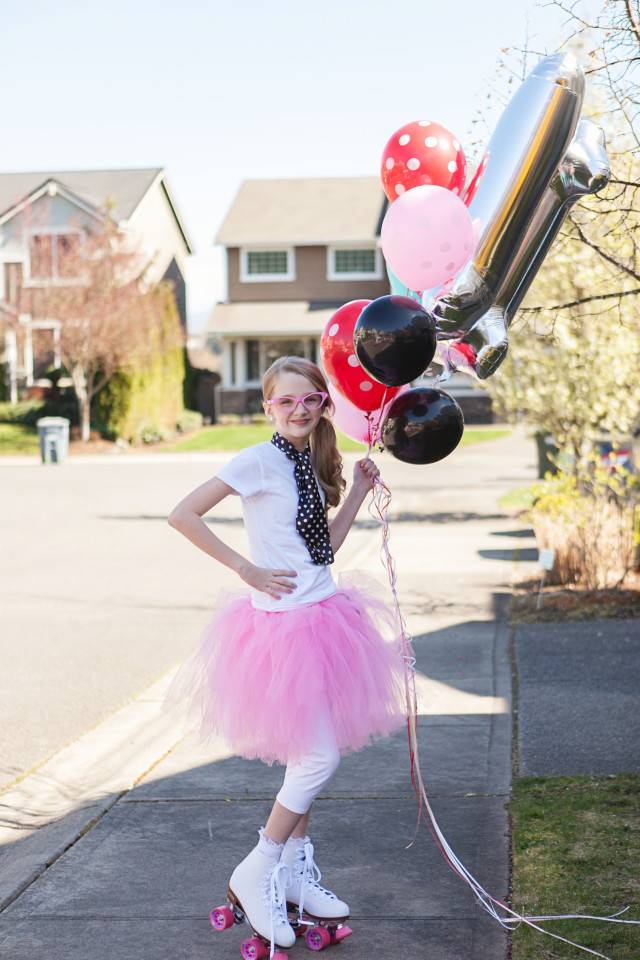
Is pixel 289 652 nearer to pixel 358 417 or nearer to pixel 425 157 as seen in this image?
pixel 358 417

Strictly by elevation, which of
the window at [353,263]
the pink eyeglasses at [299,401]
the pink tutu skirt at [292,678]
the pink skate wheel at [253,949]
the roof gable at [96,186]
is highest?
the roof gable at [96,186]

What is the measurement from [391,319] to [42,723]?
3639 mm

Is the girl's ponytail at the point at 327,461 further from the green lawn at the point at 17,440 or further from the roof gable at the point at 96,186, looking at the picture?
the roof gable at the point at 96,186

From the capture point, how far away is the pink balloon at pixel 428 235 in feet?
11.2

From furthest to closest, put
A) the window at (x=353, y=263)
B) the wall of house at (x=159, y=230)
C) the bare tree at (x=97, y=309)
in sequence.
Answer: the wall of house at (x=159, y=230) < the window at (x=353, y=263) < the bare tree at (x=97, y=309)

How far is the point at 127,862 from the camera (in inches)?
147

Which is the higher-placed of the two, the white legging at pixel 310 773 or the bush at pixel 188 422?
the bush at pixel 188 422

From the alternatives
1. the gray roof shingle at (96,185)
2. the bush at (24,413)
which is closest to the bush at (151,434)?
the bush at (24,413)

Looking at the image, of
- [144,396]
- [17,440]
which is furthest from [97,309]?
[17,440]

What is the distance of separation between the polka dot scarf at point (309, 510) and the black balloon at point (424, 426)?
0.33 meters

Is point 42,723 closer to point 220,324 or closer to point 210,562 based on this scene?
point 210,562

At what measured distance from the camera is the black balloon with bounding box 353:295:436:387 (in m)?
3.14

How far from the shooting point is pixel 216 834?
13.1 ft

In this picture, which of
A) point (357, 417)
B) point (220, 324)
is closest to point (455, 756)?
point (357, 417)
